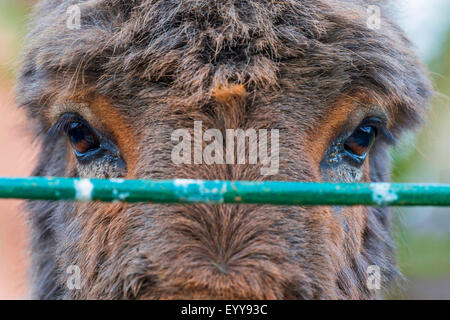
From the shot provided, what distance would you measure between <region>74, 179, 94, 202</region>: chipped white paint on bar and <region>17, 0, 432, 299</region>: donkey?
2.09ft

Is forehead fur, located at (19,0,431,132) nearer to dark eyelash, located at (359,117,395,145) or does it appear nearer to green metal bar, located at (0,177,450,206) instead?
dark eyelash, located at (359,117,395,145)

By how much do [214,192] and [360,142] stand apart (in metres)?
1.62

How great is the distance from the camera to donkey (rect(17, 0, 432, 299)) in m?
2.42

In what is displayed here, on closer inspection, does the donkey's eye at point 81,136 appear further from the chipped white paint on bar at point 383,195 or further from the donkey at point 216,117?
the chipped white paint on bar at point 383,195

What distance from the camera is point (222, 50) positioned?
9.17 feet

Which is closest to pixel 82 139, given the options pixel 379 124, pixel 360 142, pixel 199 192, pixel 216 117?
pixel 216 117

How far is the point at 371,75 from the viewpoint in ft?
9.94

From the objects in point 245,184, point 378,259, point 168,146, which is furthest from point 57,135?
point 378,259

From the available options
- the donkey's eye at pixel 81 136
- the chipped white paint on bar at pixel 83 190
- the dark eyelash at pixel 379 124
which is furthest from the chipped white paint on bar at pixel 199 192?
the dark eyelash at pixel 379 124

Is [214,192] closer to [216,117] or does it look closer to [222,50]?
[216,117]

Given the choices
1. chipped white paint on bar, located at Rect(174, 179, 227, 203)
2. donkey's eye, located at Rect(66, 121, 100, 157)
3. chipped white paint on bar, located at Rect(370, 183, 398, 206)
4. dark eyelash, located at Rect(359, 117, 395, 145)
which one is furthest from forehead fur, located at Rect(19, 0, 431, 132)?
chipped white paint on bar, located at Rect(370, 183, 398, 206)
